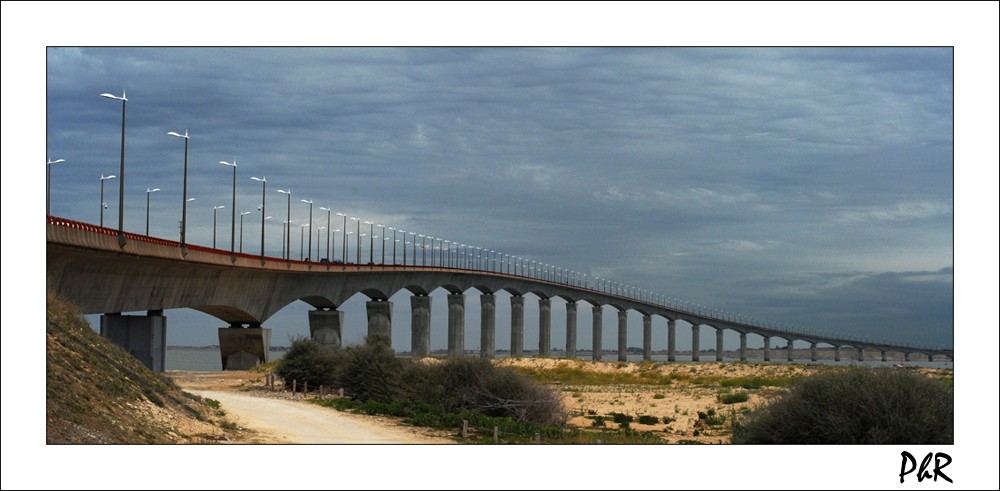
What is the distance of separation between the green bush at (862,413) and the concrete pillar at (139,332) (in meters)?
50.2

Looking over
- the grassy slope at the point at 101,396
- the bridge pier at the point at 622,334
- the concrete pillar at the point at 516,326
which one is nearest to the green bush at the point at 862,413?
the grassy slope at the point at 101,396

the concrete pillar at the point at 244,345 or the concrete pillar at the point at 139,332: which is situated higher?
the concrete pillar at the point at 139,332

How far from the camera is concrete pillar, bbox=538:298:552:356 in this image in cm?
16612

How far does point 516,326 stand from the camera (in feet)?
537

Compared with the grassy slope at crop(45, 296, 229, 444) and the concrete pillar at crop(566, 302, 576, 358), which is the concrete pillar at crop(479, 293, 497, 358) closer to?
the concrete pillar at crop(566, 302, 576, 358)

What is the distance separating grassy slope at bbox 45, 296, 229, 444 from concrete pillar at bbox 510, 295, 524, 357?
123 meters

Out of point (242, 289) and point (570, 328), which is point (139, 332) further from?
point (570, 328)

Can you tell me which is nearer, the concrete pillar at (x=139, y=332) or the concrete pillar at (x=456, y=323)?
the concrete pillar at (x=139, y=332)

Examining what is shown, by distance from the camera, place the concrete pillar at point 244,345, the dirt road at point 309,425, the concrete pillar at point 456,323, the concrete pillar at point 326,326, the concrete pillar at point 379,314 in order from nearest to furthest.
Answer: the dirt road at point 309,425 → the concrete pillar at point 244,345 → the concrete pillar at point 326,326 → the concrete pillar at point 379,314 → the concrete pillar at point 456,323

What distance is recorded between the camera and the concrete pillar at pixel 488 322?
15100 cm

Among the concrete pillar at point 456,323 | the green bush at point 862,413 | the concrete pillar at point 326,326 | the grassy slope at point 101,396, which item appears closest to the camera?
the grassy slope at point 101,396

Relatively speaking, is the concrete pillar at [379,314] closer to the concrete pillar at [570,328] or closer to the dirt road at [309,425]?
the concrete pillar at [570,328]

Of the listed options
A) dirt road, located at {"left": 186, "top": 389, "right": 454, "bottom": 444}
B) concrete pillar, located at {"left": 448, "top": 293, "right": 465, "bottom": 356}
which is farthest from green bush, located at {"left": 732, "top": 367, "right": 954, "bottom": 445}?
concrete pillar, located at {"left": 448, "top": 293, "right": 465, "bottom": 356}

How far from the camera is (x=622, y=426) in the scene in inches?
1645
